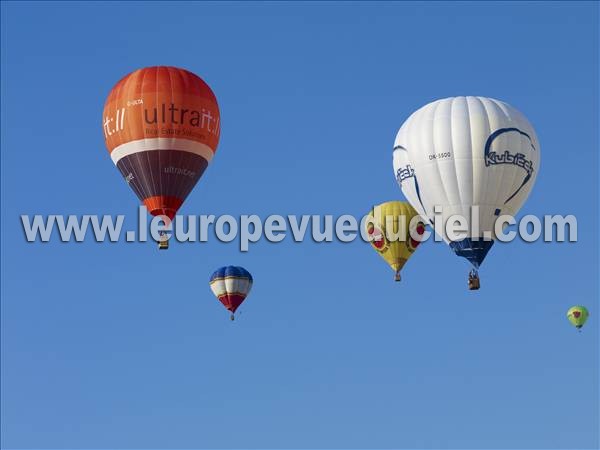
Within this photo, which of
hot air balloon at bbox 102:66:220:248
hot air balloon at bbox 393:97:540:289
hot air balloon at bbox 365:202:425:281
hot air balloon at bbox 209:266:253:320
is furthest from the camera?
hot air balloon at bbox 209:266:253:320

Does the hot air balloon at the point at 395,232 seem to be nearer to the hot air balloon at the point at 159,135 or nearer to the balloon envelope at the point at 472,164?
the balloon envelope at the point at 472,164

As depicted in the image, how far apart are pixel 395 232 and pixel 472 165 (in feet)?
27.2

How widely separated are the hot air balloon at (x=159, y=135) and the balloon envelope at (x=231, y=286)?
12414 mm

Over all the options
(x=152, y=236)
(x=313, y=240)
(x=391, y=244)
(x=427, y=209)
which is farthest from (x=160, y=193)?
(x=391, y=244)

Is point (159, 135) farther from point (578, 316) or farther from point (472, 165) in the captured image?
point (578, 316)

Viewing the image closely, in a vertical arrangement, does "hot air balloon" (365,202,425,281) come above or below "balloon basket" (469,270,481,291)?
above

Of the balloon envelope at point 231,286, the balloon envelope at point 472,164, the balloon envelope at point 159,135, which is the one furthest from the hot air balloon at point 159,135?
the balloon envelope at point 231,286

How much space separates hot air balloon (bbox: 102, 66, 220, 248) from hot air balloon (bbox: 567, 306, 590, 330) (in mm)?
23053

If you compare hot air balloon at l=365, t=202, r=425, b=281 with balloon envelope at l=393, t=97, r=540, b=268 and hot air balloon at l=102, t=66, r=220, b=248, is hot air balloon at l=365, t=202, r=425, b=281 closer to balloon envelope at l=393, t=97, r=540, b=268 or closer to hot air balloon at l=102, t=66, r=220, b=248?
balloon envelope at l=393, t=97, r=540, b=268

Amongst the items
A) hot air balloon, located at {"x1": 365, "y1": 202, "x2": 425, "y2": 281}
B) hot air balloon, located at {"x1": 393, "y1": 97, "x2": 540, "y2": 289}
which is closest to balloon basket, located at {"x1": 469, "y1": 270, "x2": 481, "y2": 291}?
hot air balloon, located at {"x1": 393, "y1": 97, "x2": 540, "y2": 289}

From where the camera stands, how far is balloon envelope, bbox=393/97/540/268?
146ft

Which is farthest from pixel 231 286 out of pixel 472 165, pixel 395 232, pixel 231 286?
pixel 472 165

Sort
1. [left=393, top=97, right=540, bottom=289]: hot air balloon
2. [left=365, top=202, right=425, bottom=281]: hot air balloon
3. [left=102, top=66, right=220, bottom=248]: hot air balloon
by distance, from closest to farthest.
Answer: [left=102, top=66, right=220, bottom=248]: hot air balloon
[left=393, top=97, right=540, bottom=289]: hot air balloon
[left=365, top=202, right=425, bottom=281]: hot air balloon

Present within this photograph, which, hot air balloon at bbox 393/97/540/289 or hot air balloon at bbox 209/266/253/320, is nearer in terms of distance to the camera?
hot air balloon at bbox 393/97/540/289
